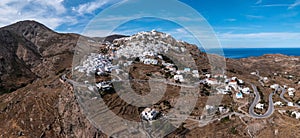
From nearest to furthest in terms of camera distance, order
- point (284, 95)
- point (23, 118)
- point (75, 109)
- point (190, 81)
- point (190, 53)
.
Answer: point (75, 109) → point (23, 118) → point (284, 95) → point (190, 81) → point (190, 53)

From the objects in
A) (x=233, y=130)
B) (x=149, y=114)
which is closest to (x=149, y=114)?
(x=149, y=114)

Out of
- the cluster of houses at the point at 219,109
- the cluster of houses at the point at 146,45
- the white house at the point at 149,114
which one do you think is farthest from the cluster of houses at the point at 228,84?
the cluster of houses at the point at 146,45

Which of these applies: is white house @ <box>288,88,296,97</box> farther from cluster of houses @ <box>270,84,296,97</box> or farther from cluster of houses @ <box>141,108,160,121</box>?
cluster of houses @ <box>141,108,160,121</box>

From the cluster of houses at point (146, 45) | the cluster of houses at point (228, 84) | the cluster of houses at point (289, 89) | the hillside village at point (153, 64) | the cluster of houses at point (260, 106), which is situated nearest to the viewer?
the cluster of houses at point (260, 106)

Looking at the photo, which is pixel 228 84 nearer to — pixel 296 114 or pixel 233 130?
pixel 296 114

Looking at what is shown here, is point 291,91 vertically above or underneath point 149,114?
above

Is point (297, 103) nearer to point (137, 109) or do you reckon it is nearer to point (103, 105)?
point (137, 109)

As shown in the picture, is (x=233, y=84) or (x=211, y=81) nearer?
(x=233, y=84)

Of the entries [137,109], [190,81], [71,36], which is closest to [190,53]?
[190,81]

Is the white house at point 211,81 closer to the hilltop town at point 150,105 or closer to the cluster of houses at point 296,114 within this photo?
the hilltop town at point 150,105
